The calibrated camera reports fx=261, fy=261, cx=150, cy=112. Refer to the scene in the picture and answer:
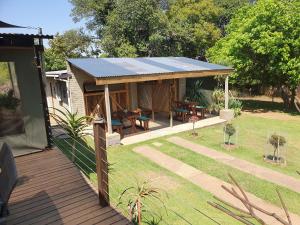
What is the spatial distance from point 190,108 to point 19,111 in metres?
10.3

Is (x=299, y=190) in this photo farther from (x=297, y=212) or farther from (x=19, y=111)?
(x=19, y=111)

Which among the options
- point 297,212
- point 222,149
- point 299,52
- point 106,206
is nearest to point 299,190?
point 297,212

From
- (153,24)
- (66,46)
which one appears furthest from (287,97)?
(66,46)

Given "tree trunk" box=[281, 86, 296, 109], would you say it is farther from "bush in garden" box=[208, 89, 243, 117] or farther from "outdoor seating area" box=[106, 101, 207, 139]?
"outdoor seating area" box=[106, 101, 207, 139]

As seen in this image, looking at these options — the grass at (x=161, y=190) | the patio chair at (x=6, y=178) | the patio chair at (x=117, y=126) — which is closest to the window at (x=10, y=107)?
the grass at (x=161, y=190)

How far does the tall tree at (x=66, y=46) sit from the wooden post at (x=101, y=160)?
93.3 ft

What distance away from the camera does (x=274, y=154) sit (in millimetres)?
9180

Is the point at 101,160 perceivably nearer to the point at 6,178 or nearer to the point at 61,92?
the point at 6,178

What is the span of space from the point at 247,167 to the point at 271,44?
1004cm

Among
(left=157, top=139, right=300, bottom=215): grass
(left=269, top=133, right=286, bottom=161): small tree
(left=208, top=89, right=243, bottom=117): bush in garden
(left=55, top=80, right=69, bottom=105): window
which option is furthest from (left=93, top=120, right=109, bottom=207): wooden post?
(left=208, top=89, right=243, bottom=117): bush in garden

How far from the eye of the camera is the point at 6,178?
132 inches

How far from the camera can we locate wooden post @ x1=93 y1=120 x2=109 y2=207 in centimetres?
441

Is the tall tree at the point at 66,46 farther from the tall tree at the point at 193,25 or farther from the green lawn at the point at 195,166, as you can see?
the green lawn at the point at 195,166

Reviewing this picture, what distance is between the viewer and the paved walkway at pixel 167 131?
38.5ft
